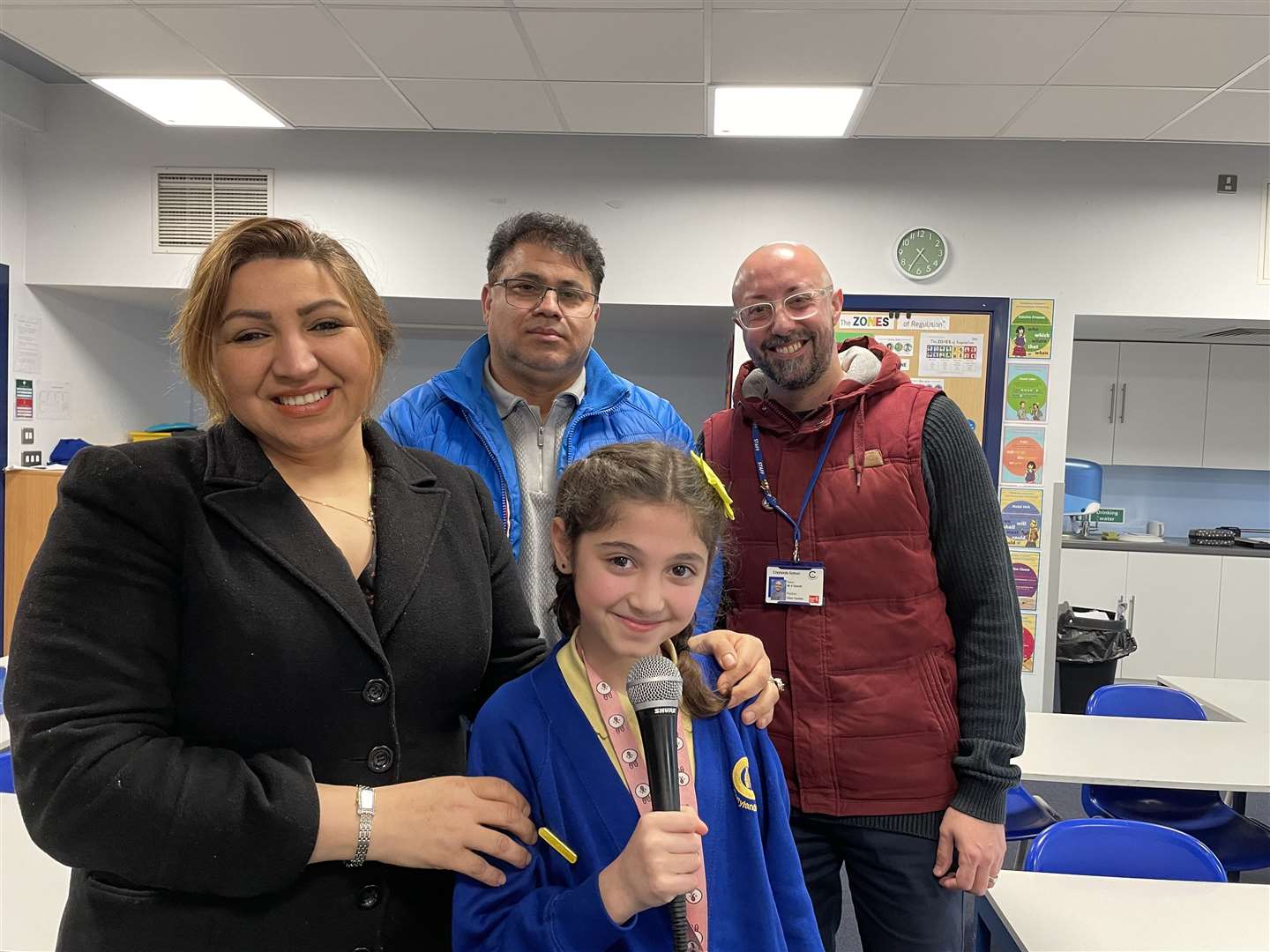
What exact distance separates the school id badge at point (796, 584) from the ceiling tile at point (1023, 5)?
2259mm

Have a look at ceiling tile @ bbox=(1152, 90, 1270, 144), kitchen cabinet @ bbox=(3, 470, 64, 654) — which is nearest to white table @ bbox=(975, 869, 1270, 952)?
ceiling tile @ bbox=(1152, 90, 1270, 144)

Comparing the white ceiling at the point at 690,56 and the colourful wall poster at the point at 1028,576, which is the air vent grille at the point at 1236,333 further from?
the colourful wall poster at the point at 1028,576

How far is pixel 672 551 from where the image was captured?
1098 millimetres

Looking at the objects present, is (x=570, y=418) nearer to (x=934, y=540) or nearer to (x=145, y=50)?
(x=934, y=540)

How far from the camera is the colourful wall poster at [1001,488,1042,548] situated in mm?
4359

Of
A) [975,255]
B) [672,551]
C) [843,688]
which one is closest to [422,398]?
[672,551]

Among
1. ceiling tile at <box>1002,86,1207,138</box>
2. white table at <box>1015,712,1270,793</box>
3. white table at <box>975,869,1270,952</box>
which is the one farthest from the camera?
ceiling tile at <box>1002,86,1207,138</box>

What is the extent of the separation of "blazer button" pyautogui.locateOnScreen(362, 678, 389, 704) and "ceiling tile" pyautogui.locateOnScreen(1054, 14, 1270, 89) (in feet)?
10.9

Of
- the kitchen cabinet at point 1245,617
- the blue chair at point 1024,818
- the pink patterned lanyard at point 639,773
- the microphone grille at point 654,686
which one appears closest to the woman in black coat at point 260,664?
the pink patterned lanyard at point 639,773

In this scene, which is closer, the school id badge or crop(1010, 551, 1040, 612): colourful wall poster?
the school id badge

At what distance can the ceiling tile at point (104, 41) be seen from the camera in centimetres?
312

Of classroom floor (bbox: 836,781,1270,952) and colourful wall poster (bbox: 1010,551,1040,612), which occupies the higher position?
colourful wall poster (bbox: 1010,551,1040,612)

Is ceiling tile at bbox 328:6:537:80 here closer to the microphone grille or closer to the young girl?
the young girl

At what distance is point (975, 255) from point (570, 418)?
3.31m
